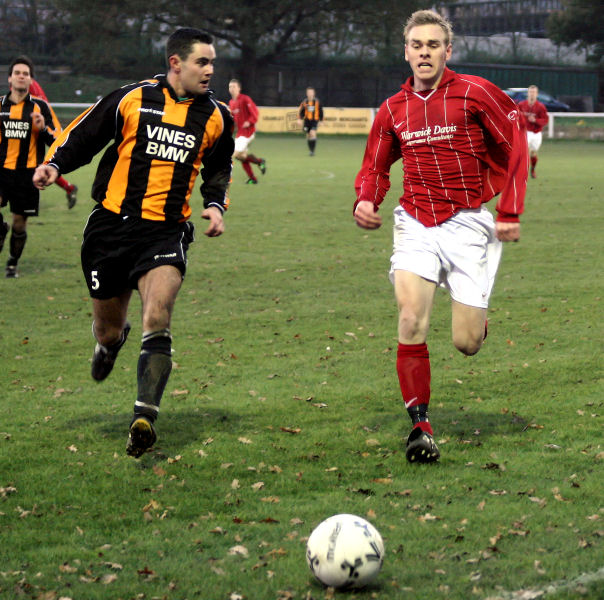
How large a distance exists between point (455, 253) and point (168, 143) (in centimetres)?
176

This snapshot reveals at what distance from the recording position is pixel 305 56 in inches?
2741

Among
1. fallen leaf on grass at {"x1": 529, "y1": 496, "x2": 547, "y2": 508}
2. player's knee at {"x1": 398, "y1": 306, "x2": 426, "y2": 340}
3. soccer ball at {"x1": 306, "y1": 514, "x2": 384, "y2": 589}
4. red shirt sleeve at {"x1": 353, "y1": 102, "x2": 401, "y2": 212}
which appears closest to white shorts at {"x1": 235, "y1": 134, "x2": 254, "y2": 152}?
red shirt sleeve at {"x1": 353, "y1": 102, "x2": 401, "y2": 212}

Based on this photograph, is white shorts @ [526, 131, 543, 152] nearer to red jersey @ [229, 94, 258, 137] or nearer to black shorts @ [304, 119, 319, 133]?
red jersey @ [229, 94, 258, 137]

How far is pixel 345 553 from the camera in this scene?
4.11 m

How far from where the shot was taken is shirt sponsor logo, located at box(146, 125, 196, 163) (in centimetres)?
611

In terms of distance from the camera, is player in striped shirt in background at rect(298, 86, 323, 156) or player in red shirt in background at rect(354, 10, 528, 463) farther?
player in striped shirt in background at rect(298, 86, 323, 156)

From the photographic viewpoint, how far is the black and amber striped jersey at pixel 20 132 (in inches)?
484

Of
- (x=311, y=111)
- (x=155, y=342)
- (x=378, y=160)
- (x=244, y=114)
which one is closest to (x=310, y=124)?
(x=311, y=111)

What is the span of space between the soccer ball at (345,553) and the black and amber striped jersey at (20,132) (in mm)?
9024

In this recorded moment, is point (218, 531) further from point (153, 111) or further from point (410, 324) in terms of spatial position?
point (153, 111)

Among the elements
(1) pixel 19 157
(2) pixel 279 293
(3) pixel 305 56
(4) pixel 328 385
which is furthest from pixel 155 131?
(3) pixel 305 56

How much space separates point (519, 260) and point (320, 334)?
5.12 meters

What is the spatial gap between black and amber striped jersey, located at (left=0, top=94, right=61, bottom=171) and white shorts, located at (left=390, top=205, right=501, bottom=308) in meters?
7.21

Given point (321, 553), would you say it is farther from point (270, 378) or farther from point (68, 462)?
point (270, 378)
